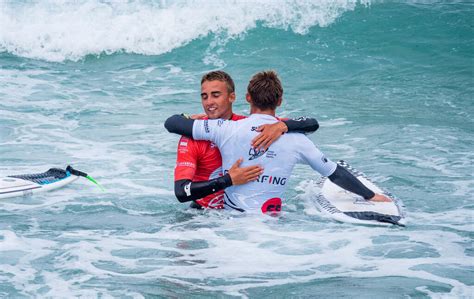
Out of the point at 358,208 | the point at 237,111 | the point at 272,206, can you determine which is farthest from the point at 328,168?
the point at 237,111

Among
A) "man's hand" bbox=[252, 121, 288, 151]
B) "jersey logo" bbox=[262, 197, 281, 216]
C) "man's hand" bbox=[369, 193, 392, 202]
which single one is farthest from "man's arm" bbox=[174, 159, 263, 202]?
"man's hand" bbox=[369, 193, 392, 202]

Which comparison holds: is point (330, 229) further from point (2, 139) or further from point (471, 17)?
point (471, 17)

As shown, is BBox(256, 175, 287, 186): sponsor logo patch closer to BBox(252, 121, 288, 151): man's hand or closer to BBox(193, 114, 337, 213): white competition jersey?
BBox(193, 114, 337, 213): white competition jersey

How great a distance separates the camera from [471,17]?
15.0m

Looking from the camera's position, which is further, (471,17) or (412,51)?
(471,17)

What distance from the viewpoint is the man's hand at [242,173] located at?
5.28 metres

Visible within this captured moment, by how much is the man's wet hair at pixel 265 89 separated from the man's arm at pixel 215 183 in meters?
0.46

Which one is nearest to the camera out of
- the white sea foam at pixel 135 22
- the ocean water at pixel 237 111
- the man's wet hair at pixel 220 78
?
the ocean water at pixel 237 111

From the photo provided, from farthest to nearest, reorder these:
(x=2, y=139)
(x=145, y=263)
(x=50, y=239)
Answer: (x=2, y=139) < (x=50, y=239) < (x=145, y=263)

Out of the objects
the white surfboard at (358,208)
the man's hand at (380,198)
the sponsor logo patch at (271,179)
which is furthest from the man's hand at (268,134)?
the man's hand at (380,198)

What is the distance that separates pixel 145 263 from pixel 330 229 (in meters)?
1.55

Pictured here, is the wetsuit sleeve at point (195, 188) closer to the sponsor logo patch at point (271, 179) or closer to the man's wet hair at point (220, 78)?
the sponsor logo patch at point (271, 179)

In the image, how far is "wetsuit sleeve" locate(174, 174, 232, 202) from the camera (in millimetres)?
5160

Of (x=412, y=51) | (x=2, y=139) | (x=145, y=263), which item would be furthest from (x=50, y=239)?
(x=412, y=51)
